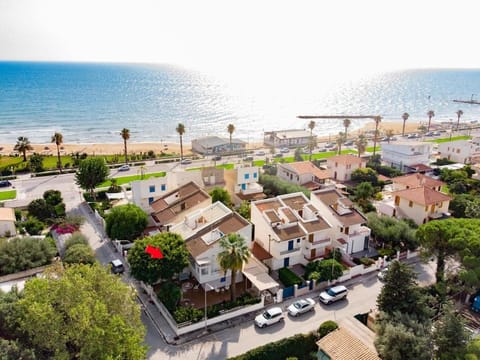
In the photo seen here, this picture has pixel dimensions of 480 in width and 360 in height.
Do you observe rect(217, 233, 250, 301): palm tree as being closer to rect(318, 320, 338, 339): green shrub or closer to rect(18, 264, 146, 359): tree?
rect(318, 320, 338, 339): green shrub

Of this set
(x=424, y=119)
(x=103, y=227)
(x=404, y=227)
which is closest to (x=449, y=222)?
(x=404, y=227)

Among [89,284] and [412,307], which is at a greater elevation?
[89,284]

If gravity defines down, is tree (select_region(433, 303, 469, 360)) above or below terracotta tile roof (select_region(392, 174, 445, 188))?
below

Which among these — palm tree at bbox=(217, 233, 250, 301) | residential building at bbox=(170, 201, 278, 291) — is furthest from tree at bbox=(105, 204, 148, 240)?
palm tree at bbox=(217, 233, 250, 301)

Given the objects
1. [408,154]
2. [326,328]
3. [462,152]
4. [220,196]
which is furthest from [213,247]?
[462,152]

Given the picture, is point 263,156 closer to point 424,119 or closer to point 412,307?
point 412,307

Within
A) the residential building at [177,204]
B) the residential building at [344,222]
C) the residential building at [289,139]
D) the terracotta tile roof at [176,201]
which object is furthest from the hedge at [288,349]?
the residential building at [289,139]
